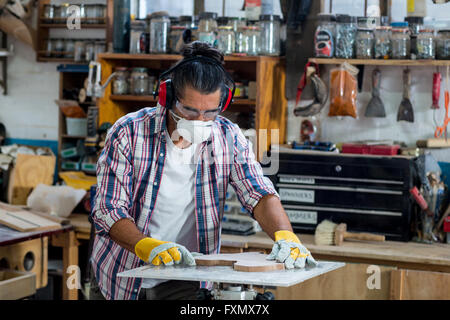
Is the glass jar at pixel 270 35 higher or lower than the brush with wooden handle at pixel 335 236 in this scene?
higher

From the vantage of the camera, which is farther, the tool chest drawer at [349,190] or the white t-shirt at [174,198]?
the tool chest drawer at [349,190]

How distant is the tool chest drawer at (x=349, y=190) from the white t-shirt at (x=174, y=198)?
128 cm

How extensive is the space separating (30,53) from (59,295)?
1896mm

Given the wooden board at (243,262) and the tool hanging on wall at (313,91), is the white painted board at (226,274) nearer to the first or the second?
the wooden board at (243,262)

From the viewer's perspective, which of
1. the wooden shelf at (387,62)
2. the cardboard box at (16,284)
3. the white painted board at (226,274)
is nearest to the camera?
the white painted board at (226,274)

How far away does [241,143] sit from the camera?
89.7 inches

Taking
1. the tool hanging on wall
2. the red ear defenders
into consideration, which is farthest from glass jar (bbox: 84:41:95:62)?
the red ear defenders

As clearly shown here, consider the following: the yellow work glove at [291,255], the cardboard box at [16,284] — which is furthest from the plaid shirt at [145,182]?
the cardboard box at [16,284]

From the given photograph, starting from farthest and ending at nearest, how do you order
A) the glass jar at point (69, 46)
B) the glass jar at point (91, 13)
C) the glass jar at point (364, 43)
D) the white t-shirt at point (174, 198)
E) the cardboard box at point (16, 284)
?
the glass jar at point (69, 46)
the glass jar at point (91, 13)
the glass jar at point (364, 43)
the cardboard box at point (16, 284)
the white t-shirt at point (174, 198)

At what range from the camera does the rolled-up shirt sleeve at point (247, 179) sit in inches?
87.4

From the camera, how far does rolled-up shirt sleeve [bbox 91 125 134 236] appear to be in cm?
205

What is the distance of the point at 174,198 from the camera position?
87.4 inches

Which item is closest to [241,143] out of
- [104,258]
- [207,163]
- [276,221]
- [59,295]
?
[207,163]
